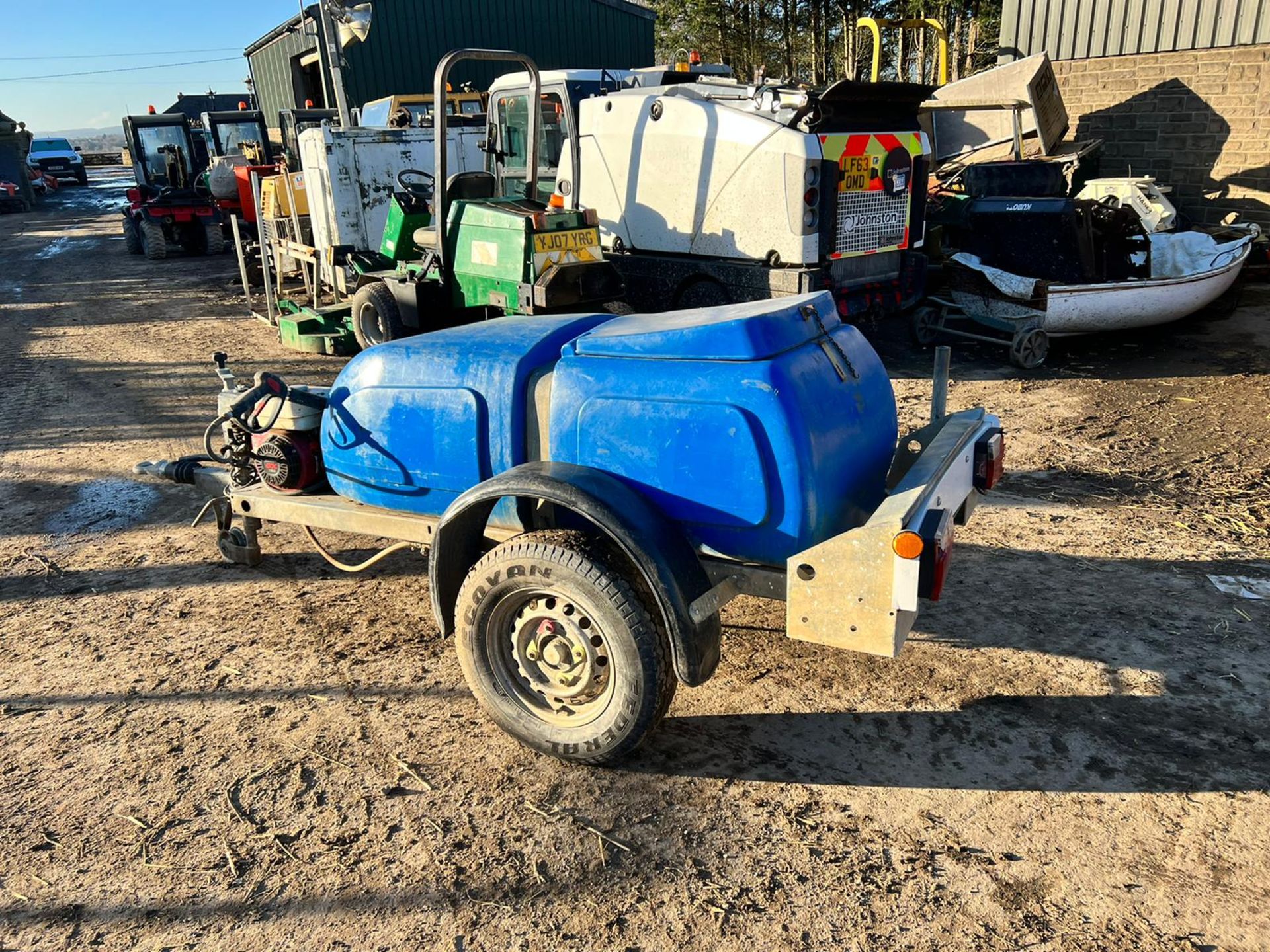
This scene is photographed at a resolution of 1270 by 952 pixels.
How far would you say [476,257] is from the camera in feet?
23.6

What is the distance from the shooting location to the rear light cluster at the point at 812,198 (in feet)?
22.7

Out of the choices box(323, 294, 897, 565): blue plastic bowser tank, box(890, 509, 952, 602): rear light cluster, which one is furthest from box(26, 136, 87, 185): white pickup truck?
box(890, 509, 952, 602): rear light cluster

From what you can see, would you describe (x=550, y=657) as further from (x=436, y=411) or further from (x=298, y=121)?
(x=298, y=121)

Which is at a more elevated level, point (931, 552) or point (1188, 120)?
point (1188, 120)

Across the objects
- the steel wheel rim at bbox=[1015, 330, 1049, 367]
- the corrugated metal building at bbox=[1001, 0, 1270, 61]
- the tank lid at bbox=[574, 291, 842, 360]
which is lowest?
the steel wheel rim at bbox=[1015, 330, 1049, 367]

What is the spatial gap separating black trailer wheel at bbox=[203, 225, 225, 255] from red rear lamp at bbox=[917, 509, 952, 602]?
1784cm

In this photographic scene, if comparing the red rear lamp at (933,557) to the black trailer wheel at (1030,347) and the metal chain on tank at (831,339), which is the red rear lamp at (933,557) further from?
the black trailer wheel at (1030,347)

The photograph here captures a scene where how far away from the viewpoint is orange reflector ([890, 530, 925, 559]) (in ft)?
8.05

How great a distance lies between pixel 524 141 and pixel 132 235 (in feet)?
39.3

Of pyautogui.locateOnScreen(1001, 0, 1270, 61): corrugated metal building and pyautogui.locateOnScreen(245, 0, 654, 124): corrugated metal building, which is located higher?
pyautogui.locateOnScreen(245, 0, 654, 124): corrugated metal building

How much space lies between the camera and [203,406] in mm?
7422

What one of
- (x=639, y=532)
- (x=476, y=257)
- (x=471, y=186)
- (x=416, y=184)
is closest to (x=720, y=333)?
(x=639, y=532)

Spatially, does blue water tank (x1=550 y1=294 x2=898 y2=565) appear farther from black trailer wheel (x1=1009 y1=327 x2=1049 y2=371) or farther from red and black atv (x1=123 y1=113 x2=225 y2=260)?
red and black atv (x1=123 y1=113 x2=225 y2=260)

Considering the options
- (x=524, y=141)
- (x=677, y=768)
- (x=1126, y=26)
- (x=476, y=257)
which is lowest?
(x=677, y=768)
